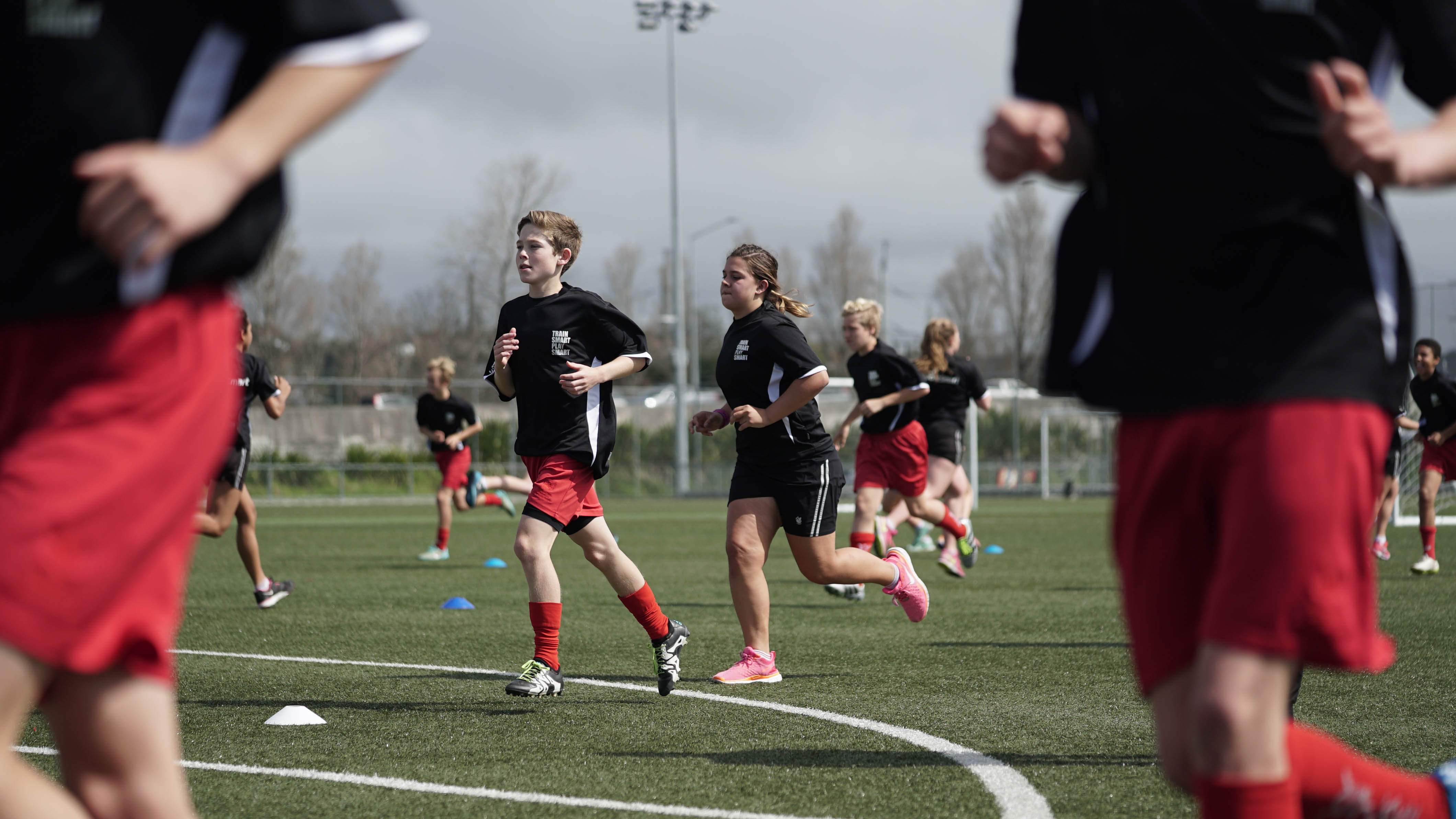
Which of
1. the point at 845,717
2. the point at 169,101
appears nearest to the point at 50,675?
the point at 169,101

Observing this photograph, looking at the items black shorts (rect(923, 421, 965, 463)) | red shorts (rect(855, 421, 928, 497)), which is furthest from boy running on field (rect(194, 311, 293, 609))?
black shorts (rect(923, 421, 965, 463))

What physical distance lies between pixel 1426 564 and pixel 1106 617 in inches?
236

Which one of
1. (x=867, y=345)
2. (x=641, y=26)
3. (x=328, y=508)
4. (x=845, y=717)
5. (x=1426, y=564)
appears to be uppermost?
(x=641, y=26)

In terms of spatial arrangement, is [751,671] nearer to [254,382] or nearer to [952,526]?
[254,382]

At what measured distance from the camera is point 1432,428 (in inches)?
592

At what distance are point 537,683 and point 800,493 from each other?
1564mm

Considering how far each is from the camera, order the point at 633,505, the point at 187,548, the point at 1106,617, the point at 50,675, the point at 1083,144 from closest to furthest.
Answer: the point at 50,675
the point at 187,548
the point at 1083,144
the point at 1106,617
the point at 633,505

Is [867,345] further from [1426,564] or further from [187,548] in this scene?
[187,548]

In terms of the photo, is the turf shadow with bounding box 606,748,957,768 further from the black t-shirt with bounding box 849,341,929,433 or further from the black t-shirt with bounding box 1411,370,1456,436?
the black t-shirt with bounding box 1411,370,1456,436

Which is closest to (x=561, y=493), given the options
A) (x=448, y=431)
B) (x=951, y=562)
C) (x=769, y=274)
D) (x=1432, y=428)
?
(x=769, y=274)

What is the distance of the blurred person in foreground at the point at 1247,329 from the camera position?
212 cm

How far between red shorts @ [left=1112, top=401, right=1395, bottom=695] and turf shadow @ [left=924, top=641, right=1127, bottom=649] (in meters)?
6.28

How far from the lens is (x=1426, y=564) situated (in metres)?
14.5

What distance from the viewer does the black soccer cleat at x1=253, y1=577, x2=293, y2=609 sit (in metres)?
11.1
